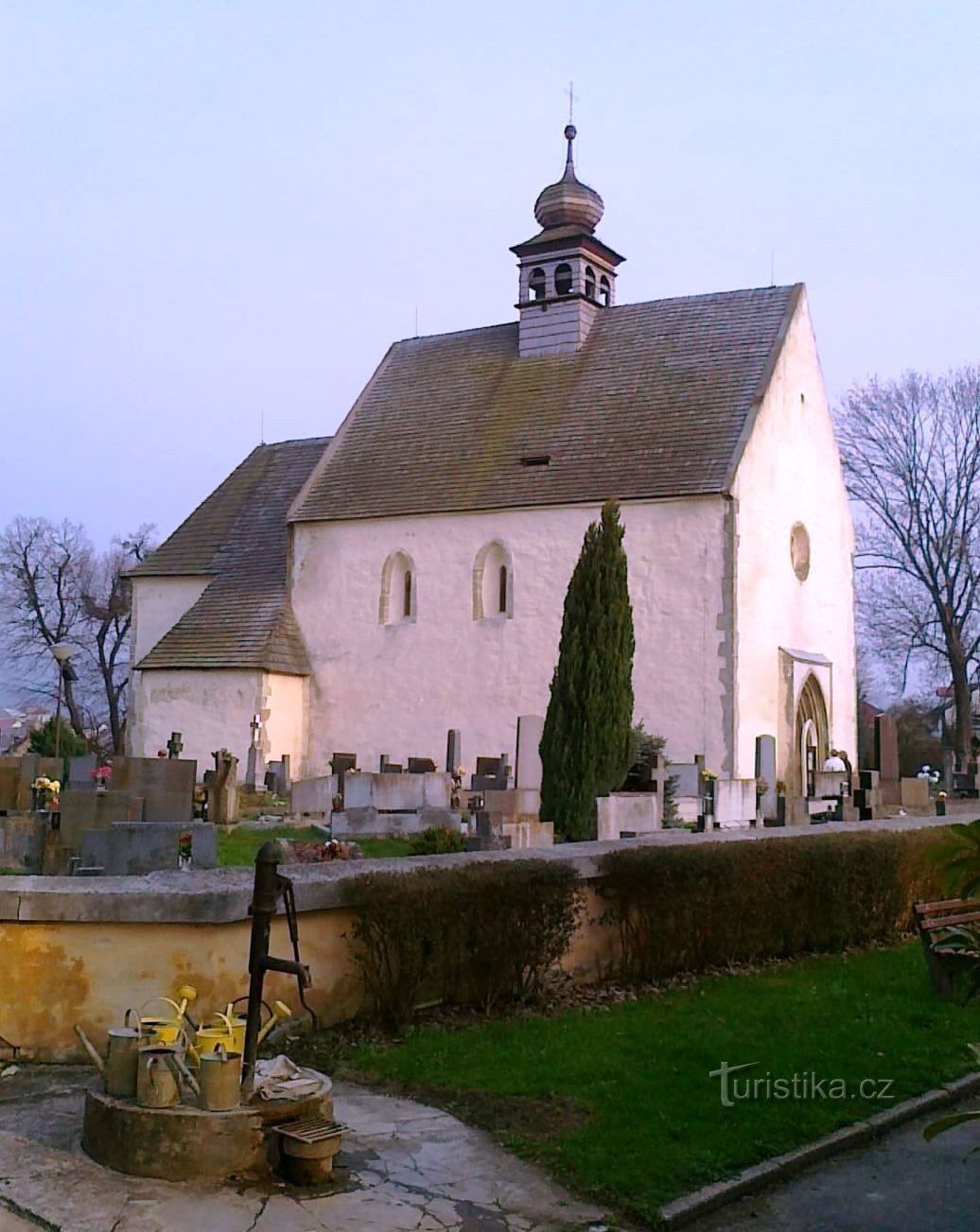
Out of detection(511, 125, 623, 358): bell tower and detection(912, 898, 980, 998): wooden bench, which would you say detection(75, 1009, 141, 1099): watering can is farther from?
detection(511, 125, 623, 358): bell tower

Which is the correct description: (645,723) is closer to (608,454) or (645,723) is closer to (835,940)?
(608,454)

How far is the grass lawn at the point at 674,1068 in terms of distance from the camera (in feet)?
17.6

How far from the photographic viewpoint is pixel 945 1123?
3961mm

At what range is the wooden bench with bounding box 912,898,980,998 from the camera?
846 centimetres

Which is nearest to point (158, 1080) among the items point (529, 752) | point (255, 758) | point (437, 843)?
point (437, 843)

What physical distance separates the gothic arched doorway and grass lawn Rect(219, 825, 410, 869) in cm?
1234

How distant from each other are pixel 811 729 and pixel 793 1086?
20.5 m

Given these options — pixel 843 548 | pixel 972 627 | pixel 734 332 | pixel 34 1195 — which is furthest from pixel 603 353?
pixel 34 1195

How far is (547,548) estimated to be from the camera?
25.5 m

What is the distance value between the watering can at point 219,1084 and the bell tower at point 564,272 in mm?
24788

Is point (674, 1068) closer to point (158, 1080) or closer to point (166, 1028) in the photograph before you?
point (166, 1028)

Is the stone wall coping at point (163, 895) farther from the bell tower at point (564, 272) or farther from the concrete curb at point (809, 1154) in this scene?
the bell tower at point (564, 272)

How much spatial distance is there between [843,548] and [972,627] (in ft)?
38.5

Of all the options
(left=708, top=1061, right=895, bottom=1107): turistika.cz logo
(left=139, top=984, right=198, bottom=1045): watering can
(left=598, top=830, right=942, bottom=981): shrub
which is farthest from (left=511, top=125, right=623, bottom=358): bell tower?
(left=139, top=984, right=198, bottom=1045): watering can
